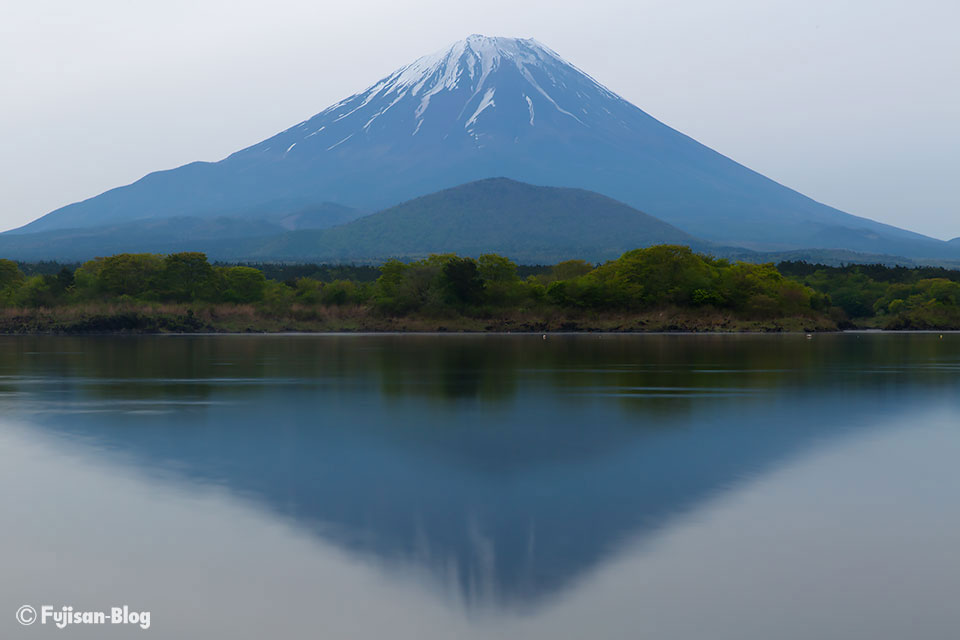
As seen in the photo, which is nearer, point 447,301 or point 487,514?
point 487,514

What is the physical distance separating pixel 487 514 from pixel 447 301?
58.2 metres

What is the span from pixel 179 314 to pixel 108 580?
62374 millimetres

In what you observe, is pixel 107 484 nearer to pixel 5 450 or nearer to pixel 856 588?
pixel 5 450

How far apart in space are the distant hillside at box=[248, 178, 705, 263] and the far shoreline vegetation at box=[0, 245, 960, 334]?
3911 inches

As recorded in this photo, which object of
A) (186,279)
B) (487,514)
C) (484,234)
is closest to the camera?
(487,514)

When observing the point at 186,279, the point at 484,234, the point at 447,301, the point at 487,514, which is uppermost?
the point at 484,234

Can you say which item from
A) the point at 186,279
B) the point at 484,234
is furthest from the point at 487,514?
the point at 484,234

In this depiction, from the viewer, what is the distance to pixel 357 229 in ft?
647

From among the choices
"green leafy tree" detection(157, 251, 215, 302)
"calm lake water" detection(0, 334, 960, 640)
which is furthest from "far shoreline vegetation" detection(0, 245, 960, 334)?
"calm lake water" detection(0, 334, 960, 640)

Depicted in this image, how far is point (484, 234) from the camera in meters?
188

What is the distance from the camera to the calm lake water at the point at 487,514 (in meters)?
6.81

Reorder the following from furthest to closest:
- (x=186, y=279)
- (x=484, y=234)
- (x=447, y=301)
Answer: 1. (x=484, y=234)
2. (x=186, y=279)
3. (x=447, y=301)

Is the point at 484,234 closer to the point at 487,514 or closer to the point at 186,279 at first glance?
the point at 186,279

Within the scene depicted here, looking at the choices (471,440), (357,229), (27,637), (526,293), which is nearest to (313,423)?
(471,440)
